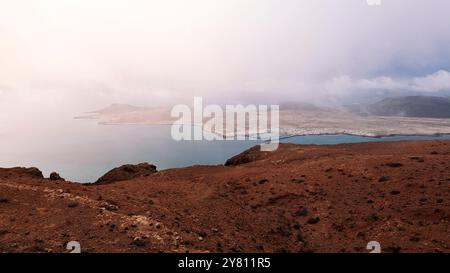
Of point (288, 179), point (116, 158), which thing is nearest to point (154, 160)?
point (116, 158)

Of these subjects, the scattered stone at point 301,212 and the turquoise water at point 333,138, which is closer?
the scattered stone at point 301,212

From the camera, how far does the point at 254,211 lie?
20.2m

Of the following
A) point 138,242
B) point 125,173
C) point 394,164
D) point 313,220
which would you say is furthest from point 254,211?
point 125,173

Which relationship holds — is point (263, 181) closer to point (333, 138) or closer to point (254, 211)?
point (254, 211)

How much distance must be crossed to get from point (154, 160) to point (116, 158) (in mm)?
14236

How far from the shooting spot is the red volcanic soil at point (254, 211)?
44.6 ft

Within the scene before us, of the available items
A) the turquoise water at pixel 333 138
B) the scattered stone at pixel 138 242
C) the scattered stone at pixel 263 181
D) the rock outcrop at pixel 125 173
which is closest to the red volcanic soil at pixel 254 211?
the scattered stone at pixel 138 242

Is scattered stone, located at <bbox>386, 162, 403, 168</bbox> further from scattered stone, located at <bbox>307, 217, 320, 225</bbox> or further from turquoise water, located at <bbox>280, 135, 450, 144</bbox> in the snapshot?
turquoise water, located at <bbox>280, 135, 450, 144</bbox>

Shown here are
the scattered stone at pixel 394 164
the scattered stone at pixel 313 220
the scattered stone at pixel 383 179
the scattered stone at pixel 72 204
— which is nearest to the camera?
the scattered stone at pixel 72 204

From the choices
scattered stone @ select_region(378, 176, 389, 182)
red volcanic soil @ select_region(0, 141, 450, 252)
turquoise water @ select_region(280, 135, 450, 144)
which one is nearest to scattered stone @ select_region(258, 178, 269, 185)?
red volcanic soil @ select_region(0, 141, 450, 252)

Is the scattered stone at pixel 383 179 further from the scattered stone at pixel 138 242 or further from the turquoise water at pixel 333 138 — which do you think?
the turquoise water at pixel 333 138

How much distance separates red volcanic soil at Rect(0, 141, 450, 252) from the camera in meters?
13.6

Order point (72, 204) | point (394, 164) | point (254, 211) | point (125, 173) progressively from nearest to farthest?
point (72, 204), point (254, 211), point (394, 164), point (125, 173)
